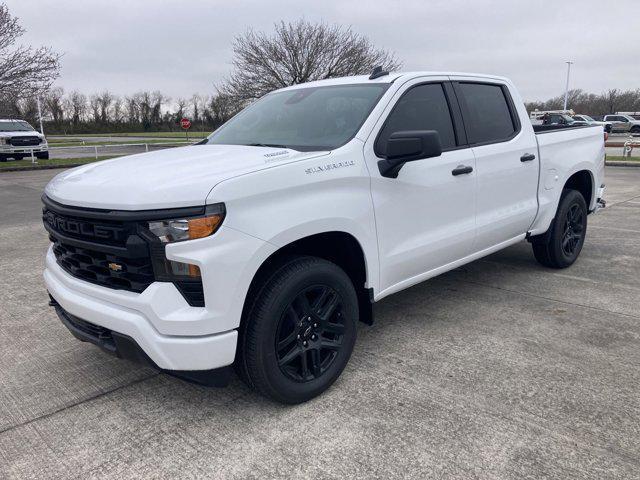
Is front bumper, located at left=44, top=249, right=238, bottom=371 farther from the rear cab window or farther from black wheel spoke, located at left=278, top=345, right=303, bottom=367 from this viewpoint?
the rear cab window

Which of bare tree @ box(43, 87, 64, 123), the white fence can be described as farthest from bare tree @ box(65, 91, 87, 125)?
the white fence

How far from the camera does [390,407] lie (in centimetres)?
292

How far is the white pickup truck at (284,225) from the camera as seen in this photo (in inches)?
98.2

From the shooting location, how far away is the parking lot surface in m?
2.49

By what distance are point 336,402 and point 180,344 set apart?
994 mm

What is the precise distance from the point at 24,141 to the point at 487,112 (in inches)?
814

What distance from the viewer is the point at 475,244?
4129 mm

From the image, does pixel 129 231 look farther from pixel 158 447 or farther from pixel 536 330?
pixel 536 330

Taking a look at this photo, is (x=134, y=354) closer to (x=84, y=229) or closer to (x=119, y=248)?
(x=119, y=248)

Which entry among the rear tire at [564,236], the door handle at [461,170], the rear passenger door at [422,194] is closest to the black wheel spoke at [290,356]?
the rear passenger door at [422,194]

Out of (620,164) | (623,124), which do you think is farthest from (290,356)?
(623,124)

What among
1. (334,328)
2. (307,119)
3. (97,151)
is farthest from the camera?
(97,151)

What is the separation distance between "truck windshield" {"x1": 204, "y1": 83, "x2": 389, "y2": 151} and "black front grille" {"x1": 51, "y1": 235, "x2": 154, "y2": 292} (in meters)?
1.22

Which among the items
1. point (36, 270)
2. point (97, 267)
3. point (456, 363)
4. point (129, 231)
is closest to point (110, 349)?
point (97, 267)
